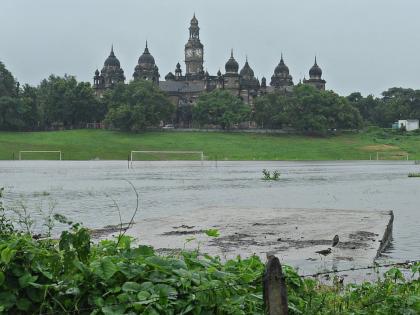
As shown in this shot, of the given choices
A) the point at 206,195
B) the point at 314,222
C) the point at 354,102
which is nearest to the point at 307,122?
the point at 354,102

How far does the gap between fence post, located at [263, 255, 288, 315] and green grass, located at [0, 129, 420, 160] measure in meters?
90.0

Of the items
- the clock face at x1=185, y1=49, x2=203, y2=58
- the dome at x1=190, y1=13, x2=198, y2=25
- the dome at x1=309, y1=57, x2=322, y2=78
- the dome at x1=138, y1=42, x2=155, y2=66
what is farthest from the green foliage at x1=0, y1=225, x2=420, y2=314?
the dome at x1=190, y1=13, x2=198, y2=25

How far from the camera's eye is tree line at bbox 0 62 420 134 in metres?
130

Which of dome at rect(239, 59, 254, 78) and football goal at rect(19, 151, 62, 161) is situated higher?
dome at rect(239, 59, 254, 78)

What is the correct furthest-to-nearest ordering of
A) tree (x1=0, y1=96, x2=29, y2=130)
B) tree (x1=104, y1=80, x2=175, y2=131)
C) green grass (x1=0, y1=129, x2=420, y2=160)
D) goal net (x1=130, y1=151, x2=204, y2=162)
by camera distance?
tree (x1=0, y1=96, x2=29, y2=130) → tree (x1=104, y1=80, x2=175, y2=131) → green grass (x1=0, y1=129, x2=420, y2=160) → goal net (x1=130, y1=151, x2=204, y2=162)

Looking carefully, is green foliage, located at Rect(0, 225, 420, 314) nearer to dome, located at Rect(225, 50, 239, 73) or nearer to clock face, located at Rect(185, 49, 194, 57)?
dome, located at Rect(225, 50, 239, 73)

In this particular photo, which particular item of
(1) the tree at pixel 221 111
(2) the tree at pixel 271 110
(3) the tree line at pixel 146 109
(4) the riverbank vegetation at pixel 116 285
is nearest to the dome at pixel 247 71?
(3) the tree line at pixel 146 109

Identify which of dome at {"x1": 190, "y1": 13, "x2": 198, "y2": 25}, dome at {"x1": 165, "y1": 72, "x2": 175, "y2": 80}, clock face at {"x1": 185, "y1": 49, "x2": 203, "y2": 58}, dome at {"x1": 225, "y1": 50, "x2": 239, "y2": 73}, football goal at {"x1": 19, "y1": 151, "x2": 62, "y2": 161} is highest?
dome at {"x1": 190, "y1": 13, "x2": 198, "y2": 25}

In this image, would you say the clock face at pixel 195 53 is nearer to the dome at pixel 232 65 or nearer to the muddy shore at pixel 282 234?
the dome at pixel 232 65

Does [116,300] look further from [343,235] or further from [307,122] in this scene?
[307,122]

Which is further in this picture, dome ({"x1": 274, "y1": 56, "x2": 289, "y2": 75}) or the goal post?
dome ({"x1": 274, "y1": 56, "x2": 289, "y2": 75})

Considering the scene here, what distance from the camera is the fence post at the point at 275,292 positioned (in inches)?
215

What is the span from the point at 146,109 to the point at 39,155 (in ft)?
126

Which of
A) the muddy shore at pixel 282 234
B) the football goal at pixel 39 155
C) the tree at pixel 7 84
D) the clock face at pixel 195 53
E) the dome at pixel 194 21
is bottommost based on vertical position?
the football goal at pixel 39 155
